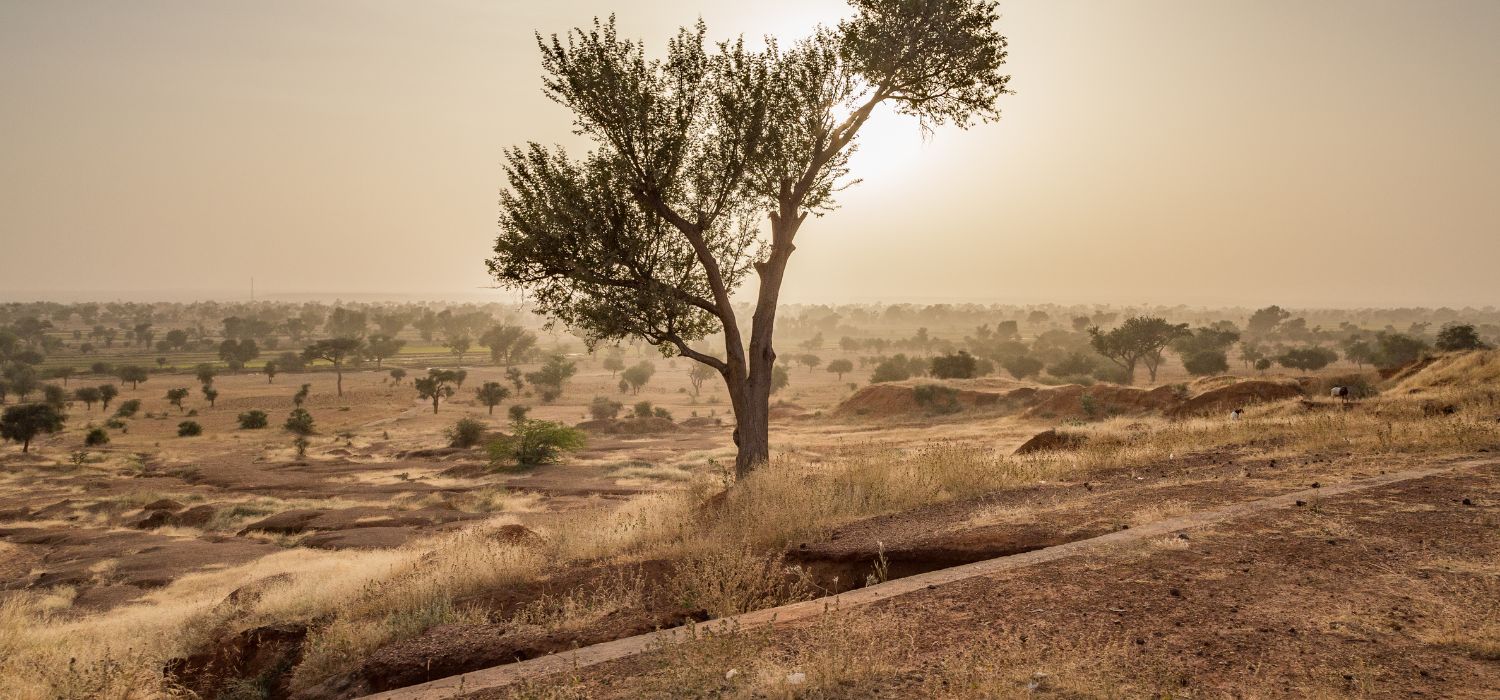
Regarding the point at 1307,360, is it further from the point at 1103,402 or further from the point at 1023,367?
the point at 1103,402

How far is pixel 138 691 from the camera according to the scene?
6852mm

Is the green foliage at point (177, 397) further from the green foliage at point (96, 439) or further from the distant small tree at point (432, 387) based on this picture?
the green foliage at point (96, 439)

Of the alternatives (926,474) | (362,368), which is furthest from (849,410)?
(362,368)

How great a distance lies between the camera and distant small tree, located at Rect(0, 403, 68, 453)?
5256 centimetres

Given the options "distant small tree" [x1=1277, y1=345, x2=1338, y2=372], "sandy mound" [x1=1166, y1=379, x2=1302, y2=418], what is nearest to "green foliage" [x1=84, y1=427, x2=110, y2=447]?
"sandy mound" [x1=1166, y1=379, x2=1302, y2=418]

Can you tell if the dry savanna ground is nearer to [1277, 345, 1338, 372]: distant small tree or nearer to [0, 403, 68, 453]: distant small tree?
[0, 403, 68, 453]: distant small tree

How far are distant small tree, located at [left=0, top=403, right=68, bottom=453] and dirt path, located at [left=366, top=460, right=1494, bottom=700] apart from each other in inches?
2511

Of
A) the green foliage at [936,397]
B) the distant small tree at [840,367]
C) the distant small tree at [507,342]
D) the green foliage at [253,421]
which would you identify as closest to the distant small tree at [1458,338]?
the green foliage at [936,397]

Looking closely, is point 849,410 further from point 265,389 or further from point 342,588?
point 265,389

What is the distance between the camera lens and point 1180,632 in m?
5.39

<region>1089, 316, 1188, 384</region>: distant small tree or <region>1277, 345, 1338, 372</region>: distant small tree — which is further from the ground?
<region>1089, 316, 1188, 384</region>: distant small tree

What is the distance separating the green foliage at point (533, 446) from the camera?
128ft

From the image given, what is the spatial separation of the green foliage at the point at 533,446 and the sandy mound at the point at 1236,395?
28.2m

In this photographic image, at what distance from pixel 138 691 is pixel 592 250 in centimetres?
958
